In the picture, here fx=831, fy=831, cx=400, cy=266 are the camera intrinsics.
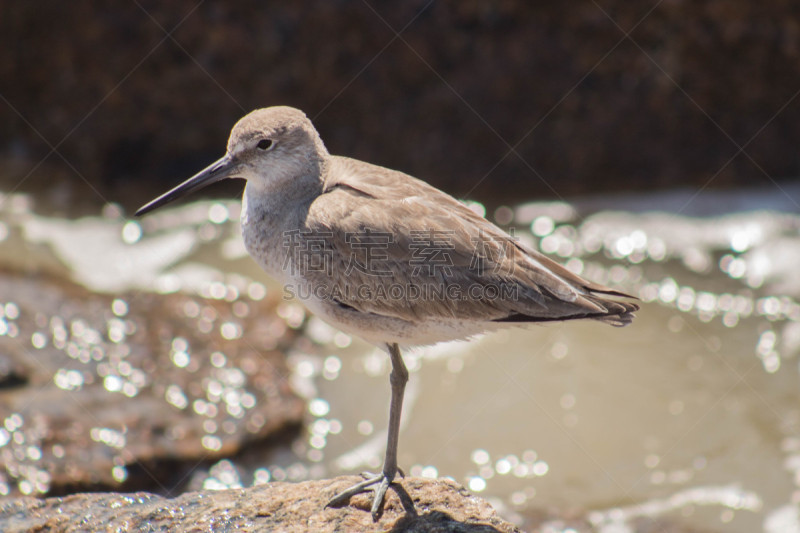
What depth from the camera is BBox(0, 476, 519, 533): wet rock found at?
400 centimetres

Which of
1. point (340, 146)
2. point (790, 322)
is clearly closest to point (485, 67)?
point (340, 146)

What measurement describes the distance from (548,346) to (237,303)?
284 centimetres

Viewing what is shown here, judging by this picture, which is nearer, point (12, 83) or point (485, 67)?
point (485, 67)

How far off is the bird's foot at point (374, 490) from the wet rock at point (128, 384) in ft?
6.92

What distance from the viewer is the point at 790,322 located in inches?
298

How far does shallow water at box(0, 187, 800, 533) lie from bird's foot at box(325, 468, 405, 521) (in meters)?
1.81

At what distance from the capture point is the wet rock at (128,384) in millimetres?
5777

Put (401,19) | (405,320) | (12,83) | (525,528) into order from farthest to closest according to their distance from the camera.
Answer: (12,83), (401,19), (525,528), (405,320)

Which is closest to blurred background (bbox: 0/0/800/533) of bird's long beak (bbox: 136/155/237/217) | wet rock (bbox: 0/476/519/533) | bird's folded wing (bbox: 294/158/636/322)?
wet rock (bbox: 0/476/519/533)

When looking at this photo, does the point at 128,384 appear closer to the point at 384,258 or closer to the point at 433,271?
the point at 384,258

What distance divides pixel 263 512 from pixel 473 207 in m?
5.38

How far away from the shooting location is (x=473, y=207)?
892cm

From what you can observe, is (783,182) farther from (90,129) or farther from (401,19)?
(90,129)

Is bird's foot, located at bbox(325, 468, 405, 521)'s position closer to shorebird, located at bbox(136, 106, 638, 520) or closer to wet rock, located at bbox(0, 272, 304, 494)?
shorebird, located at bbox(136, 106, 638, 520)
